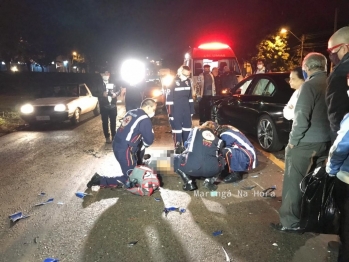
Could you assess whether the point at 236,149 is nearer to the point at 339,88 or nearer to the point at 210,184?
the point at 210,184

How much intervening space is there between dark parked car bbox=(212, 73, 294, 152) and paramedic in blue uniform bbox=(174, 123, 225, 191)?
2.23m

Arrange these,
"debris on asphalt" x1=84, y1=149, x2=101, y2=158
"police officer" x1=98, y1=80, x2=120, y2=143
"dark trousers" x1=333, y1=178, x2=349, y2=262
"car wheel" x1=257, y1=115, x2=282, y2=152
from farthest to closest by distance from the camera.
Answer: "police officer" x1=98, y1=80, x2=120, y2=143 < "debris on asphalt" x1=84, y1=149, x2=101, y2=158 < "car wheel" x1=257, y1=115, x2=282, y2=152 < "dark trousers" x1=333, y1=178, x2=349, y2=262

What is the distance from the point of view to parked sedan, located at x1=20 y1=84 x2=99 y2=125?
35.4ft

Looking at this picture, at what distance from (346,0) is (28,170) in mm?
27256

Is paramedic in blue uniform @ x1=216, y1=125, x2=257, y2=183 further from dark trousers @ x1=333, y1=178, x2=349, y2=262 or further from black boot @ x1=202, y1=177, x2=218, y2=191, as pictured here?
dark trousers @ x1=333, y1=178, x2=349, y2=262

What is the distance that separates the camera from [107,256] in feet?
10.8

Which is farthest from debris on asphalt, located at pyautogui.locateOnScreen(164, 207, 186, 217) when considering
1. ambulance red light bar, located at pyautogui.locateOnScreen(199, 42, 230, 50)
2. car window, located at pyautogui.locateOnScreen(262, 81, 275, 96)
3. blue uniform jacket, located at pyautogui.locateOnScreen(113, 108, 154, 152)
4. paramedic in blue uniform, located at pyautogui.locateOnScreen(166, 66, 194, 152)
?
ambulance red light bar, located at pyautogui.locateOnScreen(199, 42, 230, 50)

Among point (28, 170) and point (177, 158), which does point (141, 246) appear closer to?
point (177, 158)

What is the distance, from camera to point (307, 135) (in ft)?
11.0

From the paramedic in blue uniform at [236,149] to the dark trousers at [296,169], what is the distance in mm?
1531

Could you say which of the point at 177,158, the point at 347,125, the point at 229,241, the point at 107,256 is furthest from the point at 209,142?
the point at 347,125

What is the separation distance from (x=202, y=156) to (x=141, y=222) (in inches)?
50.8

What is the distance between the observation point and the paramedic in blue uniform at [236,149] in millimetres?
5113

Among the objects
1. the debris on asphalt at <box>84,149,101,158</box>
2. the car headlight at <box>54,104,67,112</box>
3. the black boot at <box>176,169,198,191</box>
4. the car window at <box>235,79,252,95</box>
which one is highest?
the car window at <box>235,79,252,95</box>
